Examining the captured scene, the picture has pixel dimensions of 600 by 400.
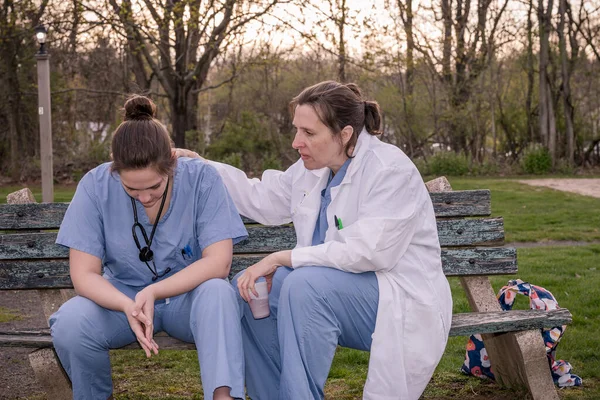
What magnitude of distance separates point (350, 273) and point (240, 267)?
2.93ft

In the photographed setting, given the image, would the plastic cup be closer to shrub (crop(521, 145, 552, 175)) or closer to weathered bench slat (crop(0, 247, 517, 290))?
weathered bench slat (crop(0, 247, 517, 290))

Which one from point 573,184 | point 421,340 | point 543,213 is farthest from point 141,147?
point 573,184

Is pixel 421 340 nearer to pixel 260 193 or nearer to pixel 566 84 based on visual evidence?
pixel 260 193

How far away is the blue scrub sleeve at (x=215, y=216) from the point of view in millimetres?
3215

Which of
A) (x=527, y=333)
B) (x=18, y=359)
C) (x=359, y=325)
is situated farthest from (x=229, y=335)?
(x=18, y=359)

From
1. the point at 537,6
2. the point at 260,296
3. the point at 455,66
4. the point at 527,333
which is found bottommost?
the point at 527,333

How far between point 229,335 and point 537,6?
20.2 metres

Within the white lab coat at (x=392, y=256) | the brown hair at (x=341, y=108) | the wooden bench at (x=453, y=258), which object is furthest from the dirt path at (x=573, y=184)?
the white lab coat at (x=392, y=256)

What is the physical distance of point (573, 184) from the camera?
16812 millimetres

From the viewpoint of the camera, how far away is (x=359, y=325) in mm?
3018

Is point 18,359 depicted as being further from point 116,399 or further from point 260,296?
point 260,296

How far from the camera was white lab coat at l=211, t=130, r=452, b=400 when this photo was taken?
2941 millimetres

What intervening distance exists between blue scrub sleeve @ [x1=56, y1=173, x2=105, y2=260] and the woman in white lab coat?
0.62 meters

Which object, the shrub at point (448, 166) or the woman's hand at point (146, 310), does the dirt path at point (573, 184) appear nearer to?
the shrub at point (448, 166)
